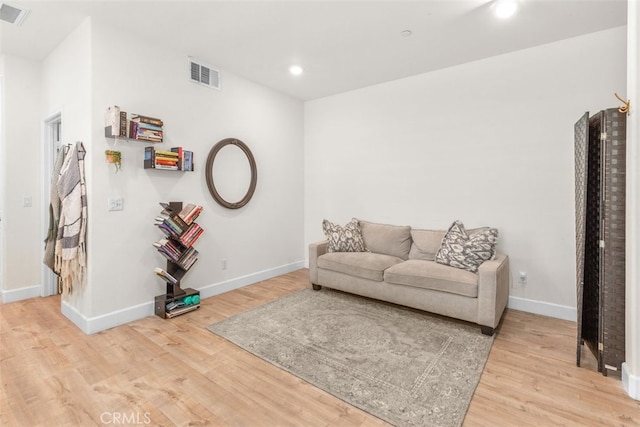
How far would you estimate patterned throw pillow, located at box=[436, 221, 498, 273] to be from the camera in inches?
117

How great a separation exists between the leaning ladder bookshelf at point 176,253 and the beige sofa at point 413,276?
1468 mm

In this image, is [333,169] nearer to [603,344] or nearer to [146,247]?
[146,247]

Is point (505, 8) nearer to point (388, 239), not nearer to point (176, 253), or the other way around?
point (388, 239)

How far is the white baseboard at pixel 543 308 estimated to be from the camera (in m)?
3.04

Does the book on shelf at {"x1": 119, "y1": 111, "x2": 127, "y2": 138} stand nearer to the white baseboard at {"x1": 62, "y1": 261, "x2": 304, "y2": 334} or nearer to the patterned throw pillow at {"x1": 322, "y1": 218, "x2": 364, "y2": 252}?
the white baseboard at {"x1": 62, "y1": 261, "x2": 304, "y2": 334}

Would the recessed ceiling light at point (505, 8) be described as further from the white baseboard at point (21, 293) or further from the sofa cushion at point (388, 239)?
the white baseboard at point (21, 293)

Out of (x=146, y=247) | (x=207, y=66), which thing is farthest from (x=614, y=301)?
(x=207, y=66)

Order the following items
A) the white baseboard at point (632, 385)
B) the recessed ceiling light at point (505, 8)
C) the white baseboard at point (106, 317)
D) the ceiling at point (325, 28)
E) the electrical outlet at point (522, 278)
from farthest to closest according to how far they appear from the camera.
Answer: the electrical outlet at point (522, 278) < the white baseboard at point (106, 317) < the ceiling at point (325, 28) < the recessed ceiling light at point (505, 8) < the white baseboard at point (632, 385)

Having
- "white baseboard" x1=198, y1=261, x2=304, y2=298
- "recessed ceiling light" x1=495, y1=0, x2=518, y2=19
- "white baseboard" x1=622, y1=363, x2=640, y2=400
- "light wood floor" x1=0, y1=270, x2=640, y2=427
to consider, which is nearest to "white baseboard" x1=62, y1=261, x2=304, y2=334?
"white baseboard" x1=198, y1=261, x2=304, y2=298

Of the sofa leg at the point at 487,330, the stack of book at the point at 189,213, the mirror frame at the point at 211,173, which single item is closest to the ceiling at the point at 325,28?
the mirror frame at the point at 211,173

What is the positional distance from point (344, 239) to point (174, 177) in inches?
84.3

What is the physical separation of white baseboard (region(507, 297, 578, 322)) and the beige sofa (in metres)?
0.31

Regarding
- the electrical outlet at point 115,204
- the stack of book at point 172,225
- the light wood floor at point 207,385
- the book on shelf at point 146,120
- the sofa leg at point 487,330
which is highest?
the book on shelf at point 146,120

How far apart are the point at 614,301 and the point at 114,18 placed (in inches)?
176
